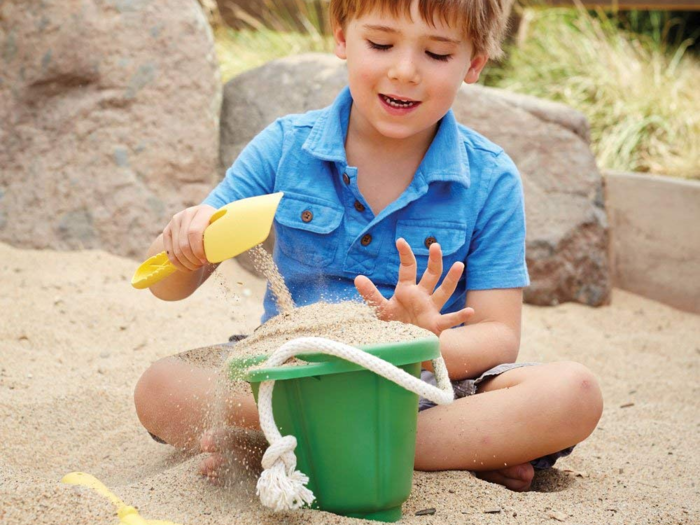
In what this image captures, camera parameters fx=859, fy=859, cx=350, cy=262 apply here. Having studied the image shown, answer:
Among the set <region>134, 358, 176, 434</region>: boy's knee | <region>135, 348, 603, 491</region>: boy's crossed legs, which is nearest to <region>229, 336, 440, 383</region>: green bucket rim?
<region>135, 348, 603, 491</region>: boy's crossed legs

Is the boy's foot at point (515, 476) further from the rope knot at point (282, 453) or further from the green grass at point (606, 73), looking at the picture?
the green grass at point (606, 73)

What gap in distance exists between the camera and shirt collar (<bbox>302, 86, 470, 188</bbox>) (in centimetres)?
189

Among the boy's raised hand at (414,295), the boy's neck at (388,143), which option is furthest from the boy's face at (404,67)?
the boy's raised hand at (414,295)

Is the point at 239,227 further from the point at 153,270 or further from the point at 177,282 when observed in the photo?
the point at 177,282

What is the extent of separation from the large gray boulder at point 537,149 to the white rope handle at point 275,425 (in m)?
2.19

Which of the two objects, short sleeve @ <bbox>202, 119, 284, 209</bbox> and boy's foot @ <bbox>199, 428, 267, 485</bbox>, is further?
short sleeve @ <bbox>202, 119, 284, 209</bbox>

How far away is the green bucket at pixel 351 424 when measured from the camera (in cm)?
128

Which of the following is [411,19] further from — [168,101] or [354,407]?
[168,101]

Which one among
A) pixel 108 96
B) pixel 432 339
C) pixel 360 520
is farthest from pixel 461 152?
pixel 108 96

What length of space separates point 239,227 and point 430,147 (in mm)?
648

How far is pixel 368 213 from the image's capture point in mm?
1881

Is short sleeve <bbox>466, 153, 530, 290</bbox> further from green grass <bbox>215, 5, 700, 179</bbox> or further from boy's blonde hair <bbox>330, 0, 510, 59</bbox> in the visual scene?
green grass <bbox>215, 5, 700, 179</bbox>

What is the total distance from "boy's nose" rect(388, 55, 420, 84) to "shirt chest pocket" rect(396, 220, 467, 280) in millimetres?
313

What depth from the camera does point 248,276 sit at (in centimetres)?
343
